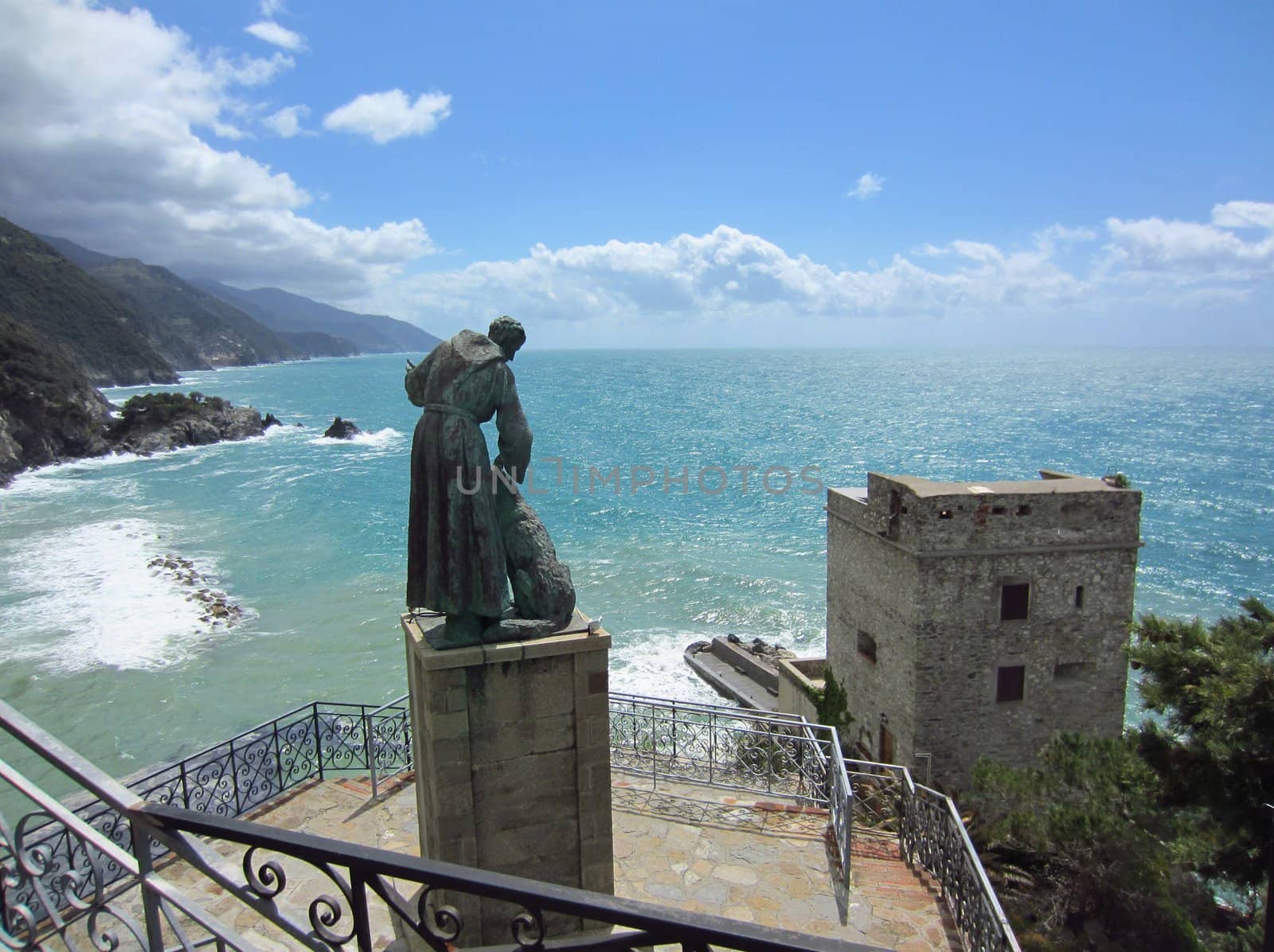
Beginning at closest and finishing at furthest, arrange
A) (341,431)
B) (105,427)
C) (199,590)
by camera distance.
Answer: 1. (199,590)
2. (105,427)
3. (341,431)

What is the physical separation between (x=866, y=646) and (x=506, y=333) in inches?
627

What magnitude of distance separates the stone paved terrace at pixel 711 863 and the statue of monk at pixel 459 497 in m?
2.78

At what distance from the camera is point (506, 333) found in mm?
6359

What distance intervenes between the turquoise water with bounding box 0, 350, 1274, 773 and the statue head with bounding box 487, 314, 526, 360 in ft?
65.6

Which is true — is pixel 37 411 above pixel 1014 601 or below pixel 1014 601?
above

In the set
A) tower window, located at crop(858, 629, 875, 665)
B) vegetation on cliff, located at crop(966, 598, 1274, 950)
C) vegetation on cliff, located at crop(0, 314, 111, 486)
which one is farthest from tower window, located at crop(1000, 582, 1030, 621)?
vegetation on cliff, located at crop(0, 314, 111, 486)

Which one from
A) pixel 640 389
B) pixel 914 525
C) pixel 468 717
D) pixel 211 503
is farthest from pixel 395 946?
pixel 640 389

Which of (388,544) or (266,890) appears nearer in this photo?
(266,890)

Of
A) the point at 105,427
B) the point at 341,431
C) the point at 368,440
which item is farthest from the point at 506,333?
the point at 341,431

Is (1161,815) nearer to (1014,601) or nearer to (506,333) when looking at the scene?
(1014,601)

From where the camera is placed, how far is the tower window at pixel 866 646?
1970cm

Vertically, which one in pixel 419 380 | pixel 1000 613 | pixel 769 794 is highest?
pixel 419 380

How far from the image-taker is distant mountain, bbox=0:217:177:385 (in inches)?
4112

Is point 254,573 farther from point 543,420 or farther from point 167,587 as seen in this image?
point 543,420
